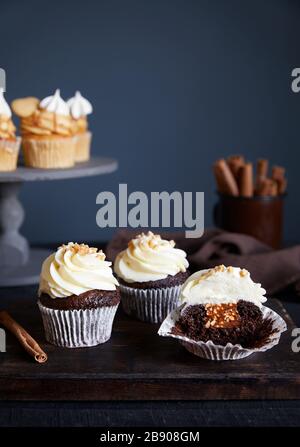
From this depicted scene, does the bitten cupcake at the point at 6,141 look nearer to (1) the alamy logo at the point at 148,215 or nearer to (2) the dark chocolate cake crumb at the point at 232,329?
(1) the alamy logo at the point at 148,215

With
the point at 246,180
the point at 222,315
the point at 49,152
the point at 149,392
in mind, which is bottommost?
the point at 149,392

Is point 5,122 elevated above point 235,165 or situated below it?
above

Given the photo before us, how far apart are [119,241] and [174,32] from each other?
1174mm

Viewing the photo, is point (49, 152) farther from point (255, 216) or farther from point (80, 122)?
point (255, 216)

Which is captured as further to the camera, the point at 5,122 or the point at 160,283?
the point at 5,122

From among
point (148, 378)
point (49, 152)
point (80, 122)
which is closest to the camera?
point (148, 378)

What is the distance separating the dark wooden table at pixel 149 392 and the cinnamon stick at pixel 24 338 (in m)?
0.02

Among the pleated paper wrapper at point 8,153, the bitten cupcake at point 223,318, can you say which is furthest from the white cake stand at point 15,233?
the bitten cupcake at point 223,318

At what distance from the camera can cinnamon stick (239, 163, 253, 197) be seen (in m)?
2.42

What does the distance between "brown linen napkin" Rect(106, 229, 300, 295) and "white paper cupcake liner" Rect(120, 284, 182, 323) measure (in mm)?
378

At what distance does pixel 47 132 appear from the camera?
2.32m

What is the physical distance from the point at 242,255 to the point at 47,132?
27.9 inches

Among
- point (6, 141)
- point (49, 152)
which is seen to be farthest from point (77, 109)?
point (6, 141)
